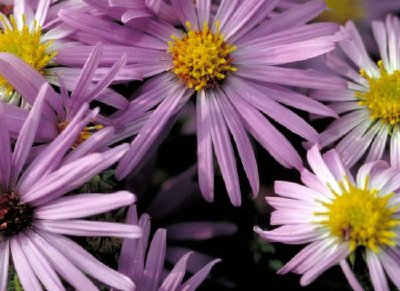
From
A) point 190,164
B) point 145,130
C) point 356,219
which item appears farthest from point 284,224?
point 190,164

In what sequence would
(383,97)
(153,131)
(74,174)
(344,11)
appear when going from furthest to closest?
1. (344,11)
2. (383,97)
3. (153,131)
4. (74,174)

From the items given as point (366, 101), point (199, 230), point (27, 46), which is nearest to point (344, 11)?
point (366, 101)

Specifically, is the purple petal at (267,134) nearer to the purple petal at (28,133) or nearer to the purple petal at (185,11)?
the purple petal at (185,11)

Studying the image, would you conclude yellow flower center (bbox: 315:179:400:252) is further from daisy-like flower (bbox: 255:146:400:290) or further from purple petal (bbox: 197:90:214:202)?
purple petal (bbox: 197:90:214:202)

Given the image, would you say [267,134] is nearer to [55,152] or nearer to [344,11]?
[55,152]

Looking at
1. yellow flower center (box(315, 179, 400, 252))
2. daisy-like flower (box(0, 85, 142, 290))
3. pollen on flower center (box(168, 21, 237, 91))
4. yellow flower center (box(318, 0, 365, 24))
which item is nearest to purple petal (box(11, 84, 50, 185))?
daisy-like flower (box(0, 85, 142, 290))

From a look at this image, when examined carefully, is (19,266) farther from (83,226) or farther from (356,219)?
(356,219)
